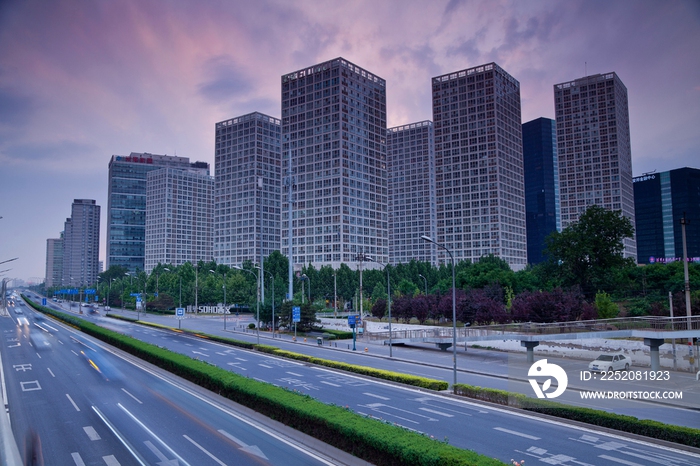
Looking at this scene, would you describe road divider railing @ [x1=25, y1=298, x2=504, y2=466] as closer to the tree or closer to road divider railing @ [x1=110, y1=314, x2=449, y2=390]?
road divider railing @ [x1=110, y1=314, x2=449, y2=390]

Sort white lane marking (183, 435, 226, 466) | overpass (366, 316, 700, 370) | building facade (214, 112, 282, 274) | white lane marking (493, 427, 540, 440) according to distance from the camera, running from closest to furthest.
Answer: white lane marking (183, 435, 226, 466) < white lane marking (493, 427, 540, 440) < overpass (366, 316, 700, 370) < building facade (214, 112, 282, 274)

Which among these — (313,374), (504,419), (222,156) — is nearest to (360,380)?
(313,374)

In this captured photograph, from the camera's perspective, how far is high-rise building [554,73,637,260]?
179638mm

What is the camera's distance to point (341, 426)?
18.3m

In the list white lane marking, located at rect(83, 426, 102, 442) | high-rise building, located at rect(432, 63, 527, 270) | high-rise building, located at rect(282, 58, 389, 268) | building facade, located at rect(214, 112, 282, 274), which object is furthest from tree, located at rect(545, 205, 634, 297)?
building facade, located at rect(214, 112, 282, 274)

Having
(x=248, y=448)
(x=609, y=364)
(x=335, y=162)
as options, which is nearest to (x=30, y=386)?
(x=248, y=448)

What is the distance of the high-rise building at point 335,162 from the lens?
5748 inches

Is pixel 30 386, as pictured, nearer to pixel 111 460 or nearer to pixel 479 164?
pixel 111 460

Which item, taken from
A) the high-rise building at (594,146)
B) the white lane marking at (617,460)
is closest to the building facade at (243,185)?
the high-rise building at (594,146)

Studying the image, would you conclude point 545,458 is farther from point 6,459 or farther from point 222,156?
point 222,156

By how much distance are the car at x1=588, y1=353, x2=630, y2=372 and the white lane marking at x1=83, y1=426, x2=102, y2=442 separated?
34.8 m

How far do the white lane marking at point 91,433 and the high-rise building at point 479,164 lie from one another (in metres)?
143

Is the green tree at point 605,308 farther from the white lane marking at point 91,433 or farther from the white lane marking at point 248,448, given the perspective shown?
the white lane marking at point 91,433

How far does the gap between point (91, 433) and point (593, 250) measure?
7417 cm
